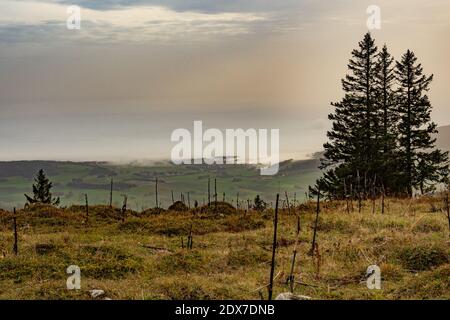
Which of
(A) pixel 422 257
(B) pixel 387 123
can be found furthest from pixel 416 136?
(A) pixel 422 257

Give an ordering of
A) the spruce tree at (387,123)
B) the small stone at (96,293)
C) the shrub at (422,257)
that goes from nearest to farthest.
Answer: the small stone at (96,293), the shrub at (422,257), the spruce tree at (387,123)

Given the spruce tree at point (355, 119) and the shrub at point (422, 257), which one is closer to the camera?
the shrub at point (422, 257)

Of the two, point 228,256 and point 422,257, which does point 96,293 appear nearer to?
point 228,256

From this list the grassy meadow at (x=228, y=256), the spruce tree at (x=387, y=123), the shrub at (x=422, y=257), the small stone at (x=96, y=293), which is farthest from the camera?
the spruce tree at (x=387, y=123)

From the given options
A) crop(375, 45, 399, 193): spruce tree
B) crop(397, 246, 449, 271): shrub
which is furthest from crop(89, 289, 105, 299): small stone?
crop(375, 45, 399, 193): spruce tree

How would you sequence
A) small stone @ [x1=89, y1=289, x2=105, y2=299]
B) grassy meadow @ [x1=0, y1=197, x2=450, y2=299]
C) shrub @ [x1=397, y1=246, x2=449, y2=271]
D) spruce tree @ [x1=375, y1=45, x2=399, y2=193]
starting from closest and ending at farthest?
small stone @ [x1=89, y1=289, x2=105, y2=299]
grassy meadow @ [x1=0, y1=197, x2=450, y2=299]
shrub @ [x1=397, y1=246, x2=449, y2=271]
spruce tree @ [x1=375, y1=45, x2=399, y2=193]

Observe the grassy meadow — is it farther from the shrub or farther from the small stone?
the small stone

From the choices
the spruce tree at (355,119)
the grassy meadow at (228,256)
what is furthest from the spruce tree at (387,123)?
the grassy meadow at (228,256)

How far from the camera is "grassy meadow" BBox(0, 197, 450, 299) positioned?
38.9 ft

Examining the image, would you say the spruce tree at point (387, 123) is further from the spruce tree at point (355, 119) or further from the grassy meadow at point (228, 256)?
the grassy meadow at point (228, 256)

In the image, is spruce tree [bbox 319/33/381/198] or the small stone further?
spruce tree [bbox 319/33/381/198]

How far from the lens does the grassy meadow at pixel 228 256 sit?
38.9ft

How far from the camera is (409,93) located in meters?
45.3

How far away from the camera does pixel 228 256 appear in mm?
15695
